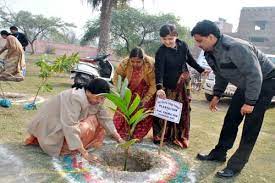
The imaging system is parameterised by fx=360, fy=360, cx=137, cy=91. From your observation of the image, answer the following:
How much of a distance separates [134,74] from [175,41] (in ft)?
2.14

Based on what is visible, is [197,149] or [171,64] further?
[197,149]

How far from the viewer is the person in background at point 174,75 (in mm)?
4234

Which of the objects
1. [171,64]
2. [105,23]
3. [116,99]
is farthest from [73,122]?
[105,23]

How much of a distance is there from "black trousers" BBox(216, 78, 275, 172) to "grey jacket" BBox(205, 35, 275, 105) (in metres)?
0.18

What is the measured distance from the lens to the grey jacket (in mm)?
3322

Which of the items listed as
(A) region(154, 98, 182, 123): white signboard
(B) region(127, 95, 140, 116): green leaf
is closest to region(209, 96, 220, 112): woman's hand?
(A) region(154, 98, 182, 123): white signboard

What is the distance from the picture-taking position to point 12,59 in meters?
8.86

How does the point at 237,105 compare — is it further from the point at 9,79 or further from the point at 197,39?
the point at 9,79

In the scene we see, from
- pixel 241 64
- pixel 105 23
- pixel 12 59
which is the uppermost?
pixel 105 23

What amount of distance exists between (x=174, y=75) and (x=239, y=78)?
102cm

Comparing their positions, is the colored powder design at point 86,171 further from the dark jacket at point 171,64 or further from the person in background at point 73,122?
the dark jacket at point 171,64

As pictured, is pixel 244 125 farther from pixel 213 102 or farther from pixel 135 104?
pixel 135 104

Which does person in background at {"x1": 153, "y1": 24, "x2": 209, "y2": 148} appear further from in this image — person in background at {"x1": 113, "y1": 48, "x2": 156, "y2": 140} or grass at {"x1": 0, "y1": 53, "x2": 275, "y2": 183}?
grass at {"x1": 0, "y1": 53, "x2": 275, "y2": 183}

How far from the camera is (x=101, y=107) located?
3902mm
